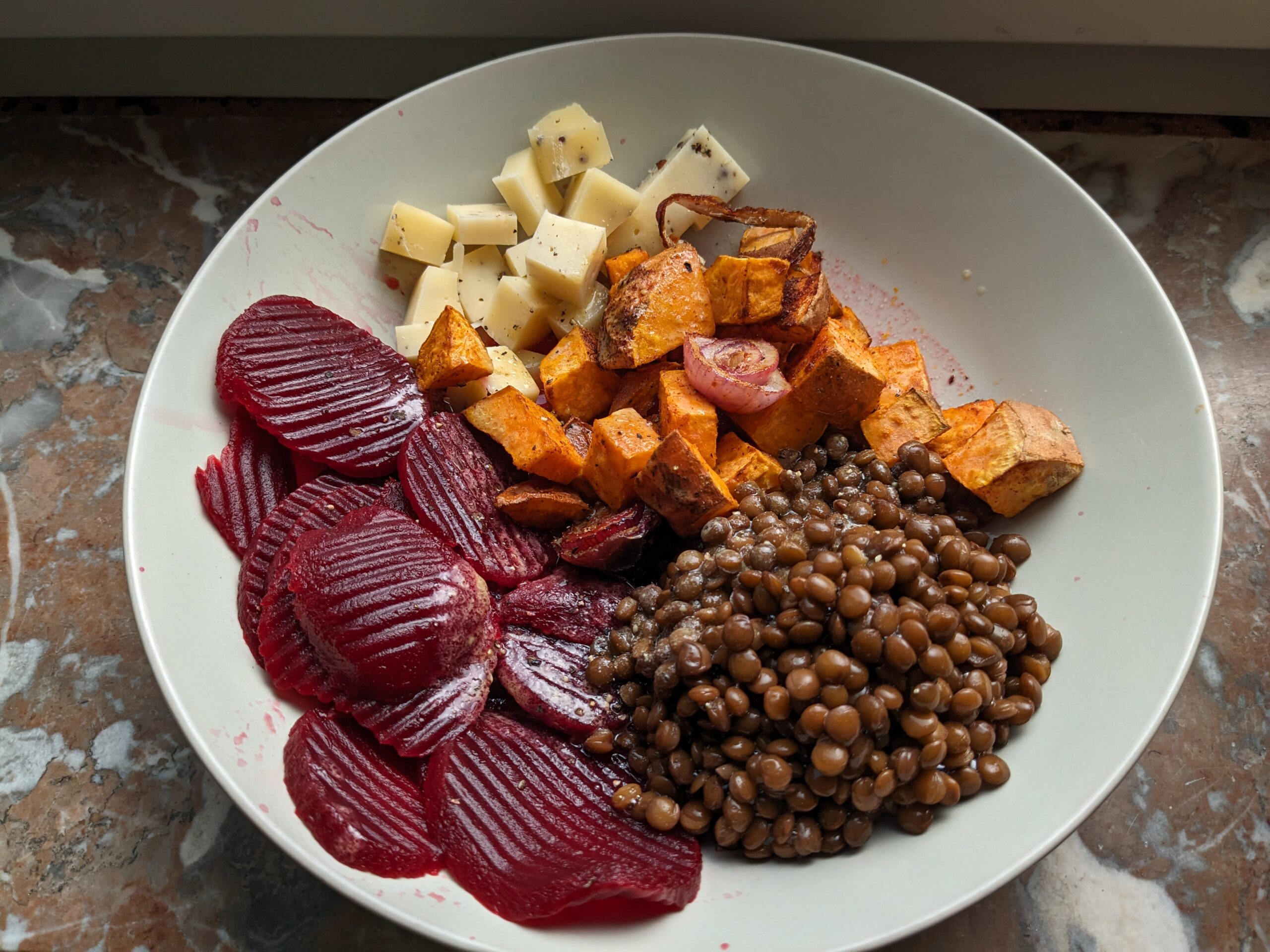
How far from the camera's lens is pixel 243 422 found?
74.6 inches

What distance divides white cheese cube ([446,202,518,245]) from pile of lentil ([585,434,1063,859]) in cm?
88

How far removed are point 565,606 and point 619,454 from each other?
0.33 meters

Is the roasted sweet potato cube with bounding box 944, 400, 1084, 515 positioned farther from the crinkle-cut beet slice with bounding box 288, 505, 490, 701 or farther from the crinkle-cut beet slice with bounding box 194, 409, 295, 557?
the crinkle-cut beet slice with bounding box 194, 409, 295, 557

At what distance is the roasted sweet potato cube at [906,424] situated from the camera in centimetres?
191

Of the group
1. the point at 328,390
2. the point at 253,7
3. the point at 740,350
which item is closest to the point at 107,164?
the point at 253,7

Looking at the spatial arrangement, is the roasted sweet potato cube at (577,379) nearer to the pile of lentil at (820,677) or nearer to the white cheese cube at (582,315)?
the white cheese cube at (582,315)

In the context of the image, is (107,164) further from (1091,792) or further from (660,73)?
(1091,792)

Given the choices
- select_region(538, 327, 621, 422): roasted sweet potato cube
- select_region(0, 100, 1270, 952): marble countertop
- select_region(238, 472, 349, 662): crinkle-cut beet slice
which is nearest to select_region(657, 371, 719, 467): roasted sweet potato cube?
select_region(538, 327, 621, 422): roasted sweet potato cube

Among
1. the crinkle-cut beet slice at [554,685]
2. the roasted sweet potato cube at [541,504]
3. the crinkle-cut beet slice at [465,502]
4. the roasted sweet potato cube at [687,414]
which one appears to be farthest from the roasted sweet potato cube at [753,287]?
the crinkle-cut beet slice at [554,685]

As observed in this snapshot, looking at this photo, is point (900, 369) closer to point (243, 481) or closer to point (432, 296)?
point (432, 296)

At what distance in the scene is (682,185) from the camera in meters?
2.10

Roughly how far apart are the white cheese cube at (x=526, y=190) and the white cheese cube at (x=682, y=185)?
0.61ft

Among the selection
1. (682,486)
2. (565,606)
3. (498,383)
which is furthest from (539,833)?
(498,383)

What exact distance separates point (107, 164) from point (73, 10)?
1.43ft
